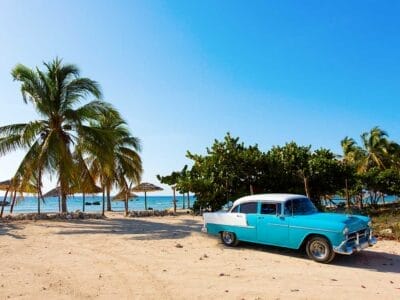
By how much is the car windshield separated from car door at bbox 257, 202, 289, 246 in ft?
0.66

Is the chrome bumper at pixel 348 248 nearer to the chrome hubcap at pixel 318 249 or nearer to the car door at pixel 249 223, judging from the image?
the chrome hubcap at pixel 318 249

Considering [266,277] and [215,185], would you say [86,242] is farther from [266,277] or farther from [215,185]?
[266,277]

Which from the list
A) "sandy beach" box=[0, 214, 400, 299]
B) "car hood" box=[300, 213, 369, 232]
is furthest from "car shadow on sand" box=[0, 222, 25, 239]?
"car hood" box=[300, 213, 369, 232]

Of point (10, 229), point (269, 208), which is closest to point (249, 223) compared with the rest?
point (269, 208)

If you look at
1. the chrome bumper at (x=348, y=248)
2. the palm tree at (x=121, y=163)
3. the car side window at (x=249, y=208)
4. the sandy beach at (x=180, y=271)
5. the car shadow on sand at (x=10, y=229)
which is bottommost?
the sandy beach at (x=180, y=271)

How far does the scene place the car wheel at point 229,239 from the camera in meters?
10.6

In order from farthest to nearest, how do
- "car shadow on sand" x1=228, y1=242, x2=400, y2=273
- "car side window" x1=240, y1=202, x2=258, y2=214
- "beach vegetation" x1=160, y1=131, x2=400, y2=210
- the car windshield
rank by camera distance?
"beach vegetation" x1=160, y1=131, x2=400, y2=210 → "car side window" x1=240, y1=202, x2=258, y2=214 → the car windshield → "car shadow on sand" x1=228, y1=242, x2=400, y2=273

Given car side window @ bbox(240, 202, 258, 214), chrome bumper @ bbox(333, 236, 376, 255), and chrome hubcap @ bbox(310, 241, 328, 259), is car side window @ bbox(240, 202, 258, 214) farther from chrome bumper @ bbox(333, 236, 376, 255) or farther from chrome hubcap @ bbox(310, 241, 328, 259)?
chrome bumper @ bbox(333, 236, 376, 255)

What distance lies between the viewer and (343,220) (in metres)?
8.54

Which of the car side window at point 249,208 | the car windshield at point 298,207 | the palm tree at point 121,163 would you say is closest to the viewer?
the car windshield at point 298,207

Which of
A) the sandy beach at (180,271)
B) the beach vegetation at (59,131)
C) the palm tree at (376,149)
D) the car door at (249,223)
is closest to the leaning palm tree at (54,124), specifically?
the beach vegetation at (59,131)

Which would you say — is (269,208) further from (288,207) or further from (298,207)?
(298,207)

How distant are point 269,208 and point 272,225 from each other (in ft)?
1.56

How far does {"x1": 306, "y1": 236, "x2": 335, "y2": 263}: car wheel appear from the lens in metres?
8.42
